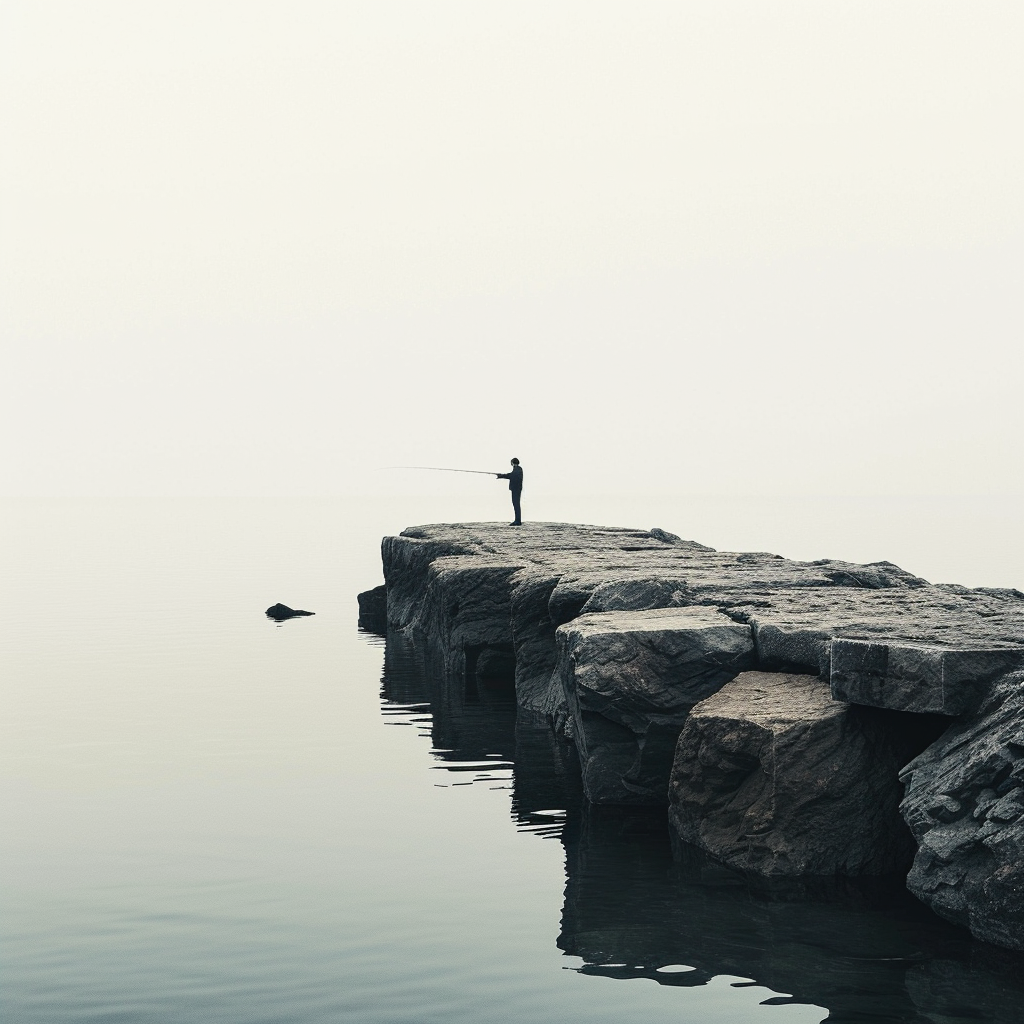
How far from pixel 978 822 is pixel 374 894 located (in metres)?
4.01

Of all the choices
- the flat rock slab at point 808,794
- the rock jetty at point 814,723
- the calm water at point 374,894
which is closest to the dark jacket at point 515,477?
the calm water at point 374,894

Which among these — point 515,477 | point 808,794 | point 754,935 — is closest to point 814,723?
point 808,794

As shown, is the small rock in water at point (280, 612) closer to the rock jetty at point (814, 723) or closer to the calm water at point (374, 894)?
the calm water at point (374, 894)

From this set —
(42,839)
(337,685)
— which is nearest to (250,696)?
(337,685)

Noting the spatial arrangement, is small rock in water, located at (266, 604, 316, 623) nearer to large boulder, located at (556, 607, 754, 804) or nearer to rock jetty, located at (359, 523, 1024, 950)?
rock jetty, located at (359, 523, 1024, 950)

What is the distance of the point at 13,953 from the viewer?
7.84 metres

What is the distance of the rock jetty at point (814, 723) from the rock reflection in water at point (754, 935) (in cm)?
26

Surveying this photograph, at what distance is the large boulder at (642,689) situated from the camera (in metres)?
11.0

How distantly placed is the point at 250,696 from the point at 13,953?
1081cm

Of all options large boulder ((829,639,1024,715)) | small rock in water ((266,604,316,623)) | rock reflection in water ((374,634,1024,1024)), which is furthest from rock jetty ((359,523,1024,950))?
small rock in water ((266,604,316,623))

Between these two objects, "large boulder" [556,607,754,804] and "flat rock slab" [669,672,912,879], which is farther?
"large boulder" [556,607,754,804]

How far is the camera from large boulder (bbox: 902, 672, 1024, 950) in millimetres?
7707

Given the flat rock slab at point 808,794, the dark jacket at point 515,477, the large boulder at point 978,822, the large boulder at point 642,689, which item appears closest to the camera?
the large boulder at point 978,822

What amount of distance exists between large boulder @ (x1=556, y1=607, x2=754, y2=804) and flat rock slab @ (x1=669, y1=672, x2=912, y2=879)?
4.14 feet
